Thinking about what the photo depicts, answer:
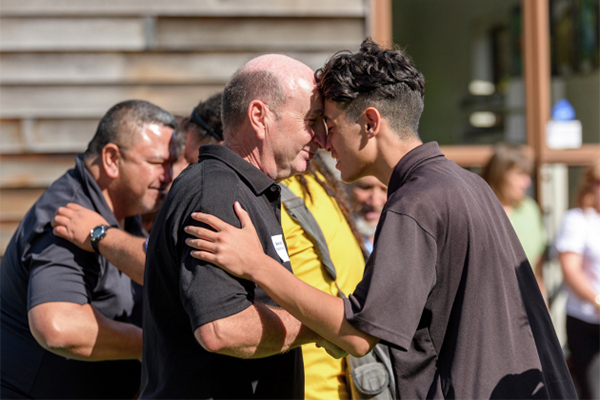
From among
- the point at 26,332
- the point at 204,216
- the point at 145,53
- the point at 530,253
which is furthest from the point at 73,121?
the point at 530,253

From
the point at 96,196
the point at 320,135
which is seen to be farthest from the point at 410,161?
the point at 96,196

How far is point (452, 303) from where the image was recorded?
1704mm

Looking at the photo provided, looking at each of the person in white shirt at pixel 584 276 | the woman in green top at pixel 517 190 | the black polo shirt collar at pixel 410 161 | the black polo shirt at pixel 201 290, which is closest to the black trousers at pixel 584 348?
the person in white shirt at pixel 584 276

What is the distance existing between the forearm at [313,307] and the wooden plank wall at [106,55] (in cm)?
281

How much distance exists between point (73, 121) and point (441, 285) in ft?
10.8

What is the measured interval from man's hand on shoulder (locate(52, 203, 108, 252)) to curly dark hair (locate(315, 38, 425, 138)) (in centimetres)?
113

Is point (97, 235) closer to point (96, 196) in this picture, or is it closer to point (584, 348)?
point (96, 196)

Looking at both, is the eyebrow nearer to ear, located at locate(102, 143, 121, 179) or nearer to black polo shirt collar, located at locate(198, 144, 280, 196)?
black polo shirt collar, located at locate(198, 144, 280, 196)

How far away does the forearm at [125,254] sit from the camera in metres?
2.34

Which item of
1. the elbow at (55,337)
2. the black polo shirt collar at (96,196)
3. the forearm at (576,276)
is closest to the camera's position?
the elbow at (55,337)

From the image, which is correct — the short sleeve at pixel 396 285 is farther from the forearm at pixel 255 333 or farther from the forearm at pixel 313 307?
the forearm at pixel 255 333

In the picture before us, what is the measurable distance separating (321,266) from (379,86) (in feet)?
2.33

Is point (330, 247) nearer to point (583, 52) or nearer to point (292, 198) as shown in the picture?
point (292, 198)

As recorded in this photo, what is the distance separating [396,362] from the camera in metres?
1.79
